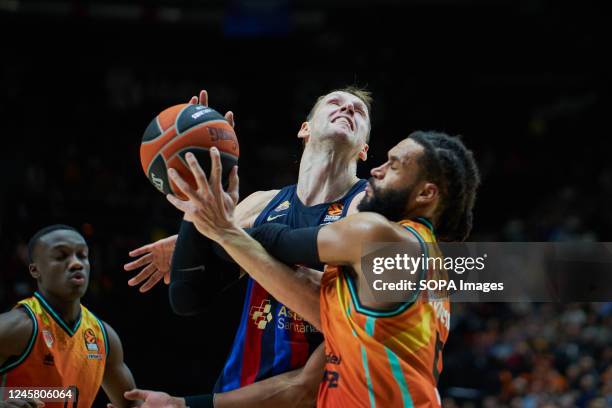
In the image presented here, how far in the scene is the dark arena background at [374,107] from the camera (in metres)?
9.38

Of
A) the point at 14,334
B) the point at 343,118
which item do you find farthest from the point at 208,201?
the point at 14,334

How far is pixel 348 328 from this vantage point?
3123mm

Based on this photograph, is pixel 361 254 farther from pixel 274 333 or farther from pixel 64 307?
pixel 64 307

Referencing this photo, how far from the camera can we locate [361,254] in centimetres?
309

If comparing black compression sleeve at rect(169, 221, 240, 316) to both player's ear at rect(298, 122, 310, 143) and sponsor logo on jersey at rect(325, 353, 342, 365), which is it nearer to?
sponsor logo on jersey at rect(325, 353, 342, 365)

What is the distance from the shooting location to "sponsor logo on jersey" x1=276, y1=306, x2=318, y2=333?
12.3ft

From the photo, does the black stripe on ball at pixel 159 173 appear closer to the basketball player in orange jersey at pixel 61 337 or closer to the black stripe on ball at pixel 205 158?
the black stripe on ball at pixel 205 158

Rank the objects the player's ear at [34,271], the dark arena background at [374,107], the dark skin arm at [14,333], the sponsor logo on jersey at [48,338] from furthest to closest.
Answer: the dark arena background at [374,107] → the player's ear at [34,271] → the sponsor logo on jersey at [48,338] → the dark skin arm at [14,333]

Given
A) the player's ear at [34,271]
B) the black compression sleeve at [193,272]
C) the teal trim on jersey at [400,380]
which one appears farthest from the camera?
the player's ear at [34,271]

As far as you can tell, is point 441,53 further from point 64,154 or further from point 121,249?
point 121,249

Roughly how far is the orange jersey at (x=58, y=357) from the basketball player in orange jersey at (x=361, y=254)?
6.71ft

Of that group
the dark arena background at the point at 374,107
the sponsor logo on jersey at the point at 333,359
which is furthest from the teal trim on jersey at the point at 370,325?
the dark arena background at the point at 374,107

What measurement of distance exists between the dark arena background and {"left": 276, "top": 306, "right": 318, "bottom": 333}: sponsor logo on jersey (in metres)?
5.00

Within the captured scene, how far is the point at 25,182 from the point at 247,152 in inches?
157
